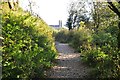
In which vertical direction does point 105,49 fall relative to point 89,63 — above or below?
above

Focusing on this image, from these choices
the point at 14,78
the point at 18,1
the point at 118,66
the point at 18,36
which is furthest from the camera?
the point at 18,1

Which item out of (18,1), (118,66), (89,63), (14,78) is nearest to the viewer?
(14,78)

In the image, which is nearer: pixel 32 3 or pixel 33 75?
pixel 33 75

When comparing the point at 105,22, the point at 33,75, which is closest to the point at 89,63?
the point at 33,75

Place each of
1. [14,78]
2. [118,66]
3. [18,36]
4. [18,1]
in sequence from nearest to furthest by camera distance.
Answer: [14,78] < [118,66] < [18,36] < [18,1]

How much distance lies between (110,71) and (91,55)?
3645mm

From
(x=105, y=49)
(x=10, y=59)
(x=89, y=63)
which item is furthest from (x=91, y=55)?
(x=10, y=59)

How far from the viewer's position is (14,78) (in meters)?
7.11

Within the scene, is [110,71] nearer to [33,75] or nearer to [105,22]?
[33,75]

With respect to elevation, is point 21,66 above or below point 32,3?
below

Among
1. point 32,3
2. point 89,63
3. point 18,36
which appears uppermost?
point 32,3

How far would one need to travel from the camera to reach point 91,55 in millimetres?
11672

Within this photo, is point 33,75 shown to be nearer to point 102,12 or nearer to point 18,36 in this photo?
point 18,36

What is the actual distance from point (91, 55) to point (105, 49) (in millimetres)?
1924
